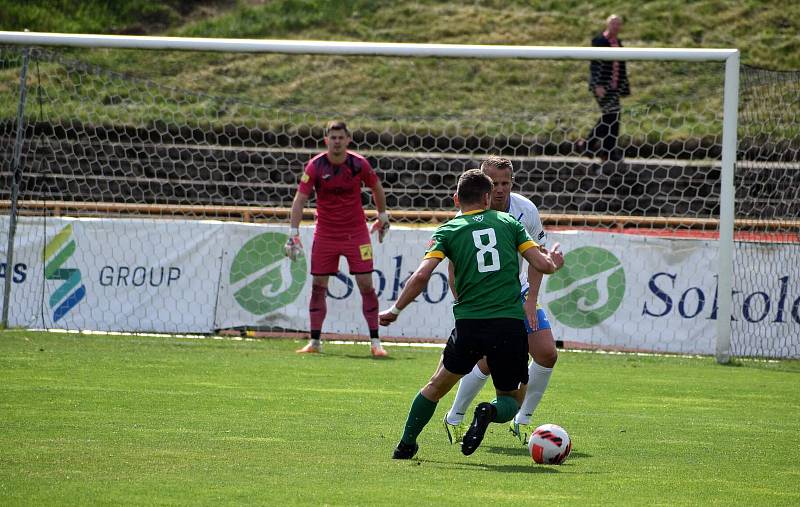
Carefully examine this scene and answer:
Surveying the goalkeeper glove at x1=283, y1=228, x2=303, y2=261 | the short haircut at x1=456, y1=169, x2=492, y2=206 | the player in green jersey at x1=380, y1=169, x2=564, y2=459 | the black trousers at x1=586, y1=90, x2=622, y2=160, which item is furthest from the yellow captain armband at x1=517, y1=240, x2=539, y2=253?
the black trousers at x1=586, y1=90, x2=622, y2=160

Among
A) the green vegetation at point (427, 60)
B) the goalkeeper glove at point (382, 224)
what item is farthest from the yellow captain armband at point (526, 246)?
the green vegetation at point (427, 60)

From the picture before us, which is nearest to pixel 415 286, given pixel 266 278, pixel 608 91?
pixel 266 278

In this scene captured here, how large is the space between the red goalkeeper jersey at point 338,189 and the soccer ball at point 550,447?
6357 mm

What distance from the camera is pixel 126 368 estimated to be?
10266 millimetres

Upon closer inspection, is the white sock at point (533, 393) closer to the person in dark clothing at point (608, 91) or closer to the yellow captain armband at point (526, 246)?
the yellow captain armband at point (526, 246)

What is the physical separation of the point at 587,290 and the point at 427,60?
15.3 m

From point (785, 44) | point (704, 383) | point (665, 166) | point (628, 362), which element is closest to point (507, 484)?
point (704, 383)

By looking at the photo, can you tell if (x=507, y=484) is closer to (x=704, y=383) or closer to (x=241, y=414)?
(x=241, y=414)

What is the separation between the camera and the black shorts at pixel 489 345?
6094 mm

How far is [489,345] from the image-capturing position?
6082mm

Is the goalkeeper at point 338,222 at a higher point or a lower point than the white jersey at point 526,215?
lower

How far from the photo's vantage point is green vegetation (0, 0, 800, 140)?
78.3ft

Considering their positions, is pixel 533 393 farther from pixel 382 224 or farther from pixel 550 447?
pixel 382 224

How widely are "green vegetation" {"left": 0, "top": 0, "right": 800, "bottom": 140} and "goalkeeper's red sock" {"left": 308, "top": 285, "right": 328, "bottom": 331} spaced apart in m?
10.1
